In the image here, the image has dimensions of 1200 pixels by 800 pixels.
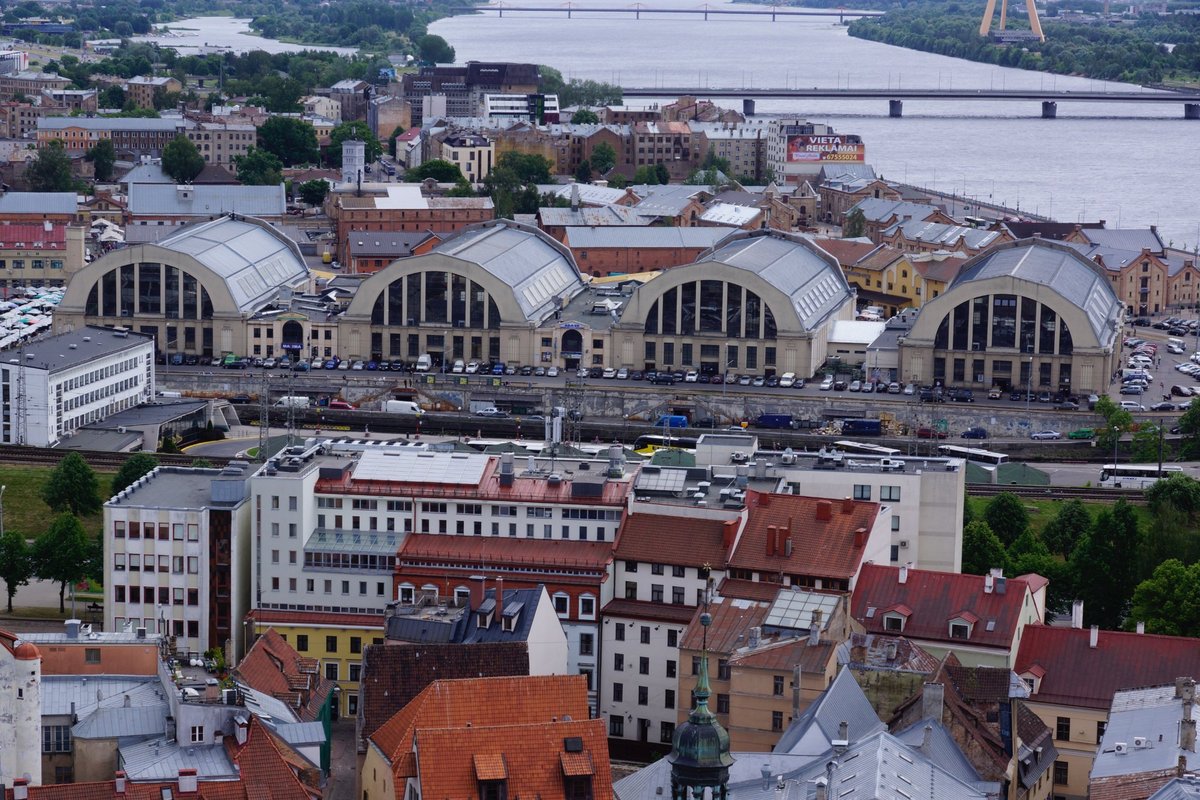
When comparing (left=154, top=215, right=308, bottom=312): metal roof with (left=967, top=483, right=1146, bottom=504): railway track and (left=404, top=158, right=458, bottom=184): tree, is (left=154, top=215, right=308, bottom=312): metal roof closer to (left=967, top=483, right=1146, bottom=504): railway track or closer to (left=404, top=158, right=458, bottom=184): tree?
(left=404, top=158, right=458, bottom=184): tree

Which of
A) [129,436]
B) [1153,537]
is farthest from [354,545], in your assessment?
[129,436]

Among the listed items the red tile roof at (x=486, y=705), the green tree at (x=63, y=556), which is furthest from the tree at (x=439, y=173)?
the red tile roof at (x=486, y=705)

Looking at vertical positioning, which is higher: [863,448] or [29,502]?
[863,448]

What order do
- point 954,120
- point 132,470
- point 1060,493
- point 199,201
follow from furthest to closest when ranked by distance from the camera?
point 954,120 < point 199,201 < point 1060,493 < point 132,470

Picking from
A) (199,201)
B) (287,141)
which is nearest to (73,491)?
(199,201)

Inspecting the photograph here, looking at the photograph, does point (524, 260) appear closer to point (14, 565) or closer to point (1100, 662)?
point (14, 565)

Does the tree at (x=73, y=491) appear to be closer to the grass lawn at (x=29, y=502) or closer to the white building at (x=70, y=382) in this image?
the grass lawn at (x=29, y=502)
